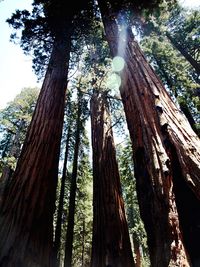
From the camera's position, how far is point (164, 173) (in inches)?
119

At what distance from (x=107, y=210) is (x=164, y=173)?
351cm

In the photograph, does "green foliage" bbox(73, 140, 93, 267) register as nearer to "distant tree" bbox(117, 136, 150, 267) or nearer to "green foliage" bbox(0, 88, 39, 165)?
"distant tree" bbox(117, 136, 150, 267)

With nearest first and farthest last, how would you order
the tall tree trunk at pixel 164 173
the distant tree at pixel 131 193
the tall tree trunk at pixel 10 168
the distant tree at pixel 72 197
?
the tall tree trunk at pixel 164 173 → the distant tree at pixel 72 197 → the distant tree at pixel 131 193 → the tall tree trunk at pixel 10 168

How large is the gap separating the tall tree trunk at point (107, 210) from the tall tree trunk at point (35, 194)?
2.14 m

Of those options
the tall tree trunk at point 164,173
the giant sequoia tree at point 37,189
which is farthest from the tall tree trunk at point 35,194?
the tall tree trunk at point 164,173

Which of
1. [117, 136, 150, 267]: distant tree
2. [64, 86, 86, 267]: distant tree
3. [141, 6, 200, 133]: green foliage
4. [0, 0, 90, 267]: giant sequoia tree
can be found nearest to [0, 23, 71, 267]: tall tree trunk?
[0, 0, 90, 267]: giant sequoia tree

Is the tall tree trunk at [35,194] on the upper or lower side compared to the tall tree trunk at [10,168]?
lower

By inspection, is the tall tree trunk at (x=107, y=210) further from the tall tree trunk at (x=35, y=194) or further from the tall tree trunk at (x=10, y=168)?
the tall tree trunk at (x=10, y=168)

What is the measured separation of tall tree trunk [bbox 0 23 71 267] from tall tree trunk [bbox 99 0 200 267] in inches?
60.4

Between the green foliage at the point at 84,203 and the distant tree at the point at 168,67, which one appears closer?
the distant tree at the point at 168,67

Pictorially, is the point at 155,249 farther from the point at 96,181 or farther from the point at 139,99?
the point at 96,181

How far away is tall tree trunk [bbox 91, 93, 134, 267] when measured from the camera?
5504mm

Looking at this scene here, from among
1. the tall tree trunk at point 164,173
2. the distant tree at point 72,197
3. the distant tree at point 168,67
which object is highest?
the distant tree at point 168,67

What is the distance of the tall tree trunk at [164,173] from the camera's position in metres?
2.62
